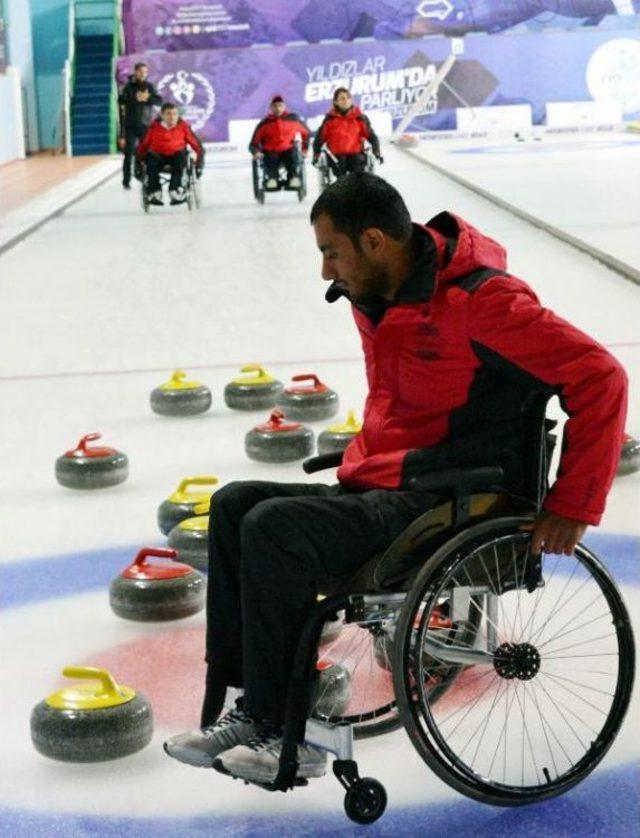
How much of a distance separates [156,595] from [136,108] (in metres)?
14.2

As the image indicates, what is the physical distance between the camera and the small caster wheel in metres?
2.28

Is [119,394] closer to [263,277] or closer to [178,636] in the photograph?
[178,636]

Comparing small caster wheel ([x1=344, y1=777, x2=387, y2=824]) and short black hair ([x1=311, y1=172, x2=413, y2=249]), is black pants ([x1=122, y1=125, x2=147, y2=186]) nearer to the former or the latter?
short black hair ([x1=311, y1=172, x2=413, y2=249])

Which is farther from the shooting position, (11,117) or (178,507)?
(11,117)

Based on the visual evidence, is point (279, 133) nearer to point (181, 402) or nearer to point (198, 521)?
point (181, 402)

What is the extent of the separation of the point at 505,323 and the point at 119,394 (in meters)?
3.84

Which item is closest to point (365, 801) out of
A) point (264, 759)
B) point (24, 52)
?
point (264, 759)

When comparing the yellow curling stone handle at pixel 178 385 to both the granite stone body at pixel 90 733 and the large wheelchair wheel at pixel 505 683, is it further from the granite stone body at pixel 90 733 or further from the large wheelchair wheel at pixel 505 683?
the granite stone body at pixel 90 733

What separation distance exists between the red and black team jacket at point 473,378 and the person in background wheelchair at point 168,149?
1163cm

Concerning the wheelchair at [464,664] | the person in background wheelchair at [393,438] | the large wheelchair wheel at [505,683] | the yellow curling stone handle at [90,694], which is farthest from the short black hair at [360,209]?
the yellow curling stone handle at [90,694]

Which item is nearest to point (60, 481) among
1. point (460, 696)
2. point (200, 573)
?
point (200, 573)

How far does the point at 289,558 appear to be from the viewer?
2211 mm

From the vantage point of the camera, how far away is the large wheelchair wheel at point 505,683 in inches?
87.0

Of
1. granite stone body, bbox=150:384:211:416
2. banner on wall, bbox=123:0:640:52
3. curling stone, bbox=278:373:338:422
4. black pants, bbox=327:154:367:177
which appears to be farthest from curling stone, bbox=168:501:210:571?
banner on wall, bbox=123:0:640:52
